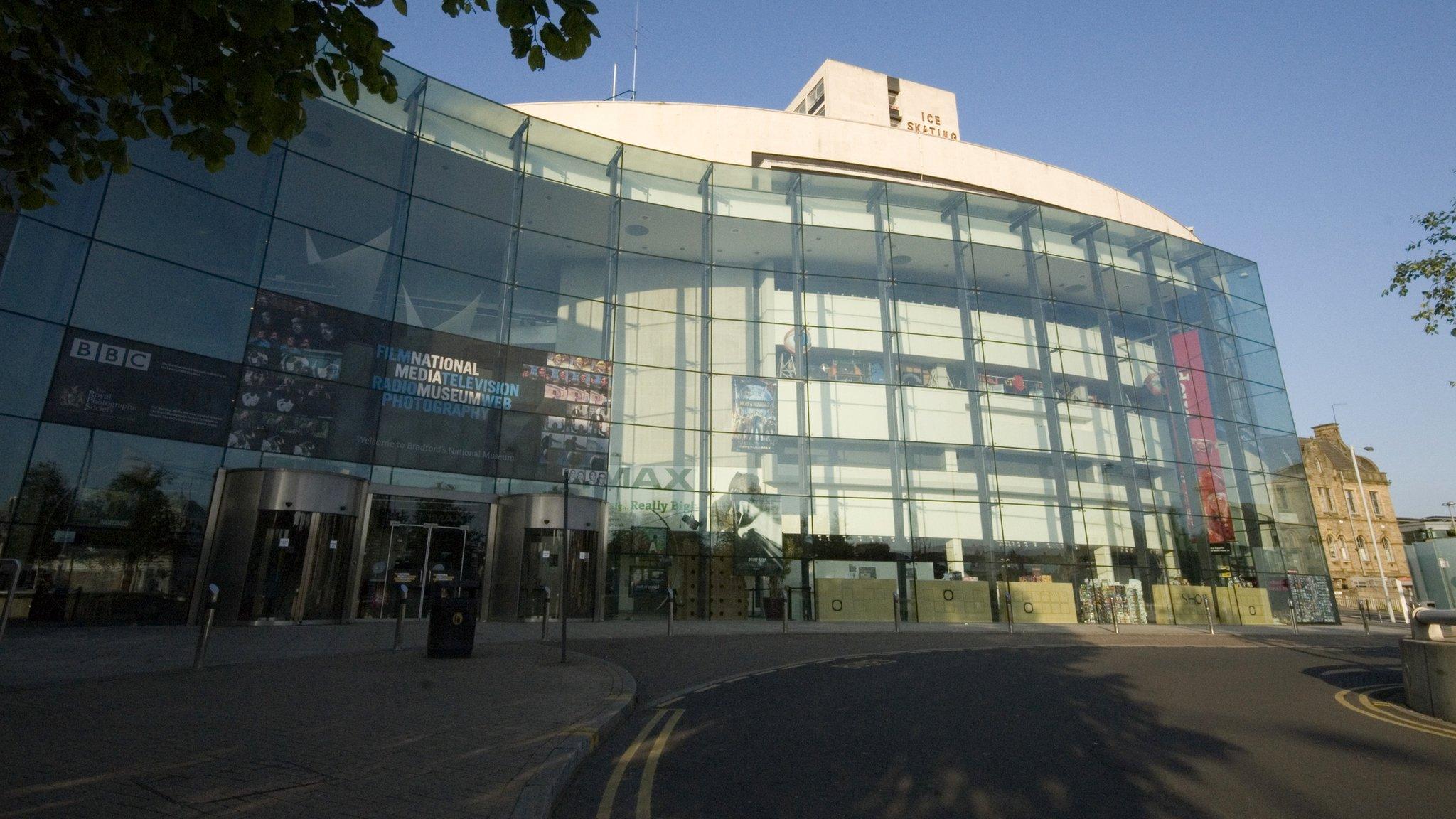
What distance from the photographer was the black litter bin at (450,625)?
1162 cm

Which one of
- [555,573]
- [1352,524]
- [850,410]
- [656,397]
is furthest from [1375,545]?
[555,573]

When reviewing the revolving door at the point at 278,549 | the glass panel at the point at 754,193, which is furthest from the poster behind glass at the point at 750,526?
the revolving door at the point at 278,549

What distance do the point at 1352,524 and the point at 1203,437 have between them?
43839 mm

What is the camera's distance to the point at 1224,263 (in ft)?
118

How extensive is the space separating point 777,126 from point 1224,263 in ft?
74.5

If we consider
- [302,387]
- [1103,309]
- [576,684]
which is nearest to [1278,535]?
[1103,309]

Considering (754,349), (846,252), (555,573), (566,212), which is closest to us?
(555,573)

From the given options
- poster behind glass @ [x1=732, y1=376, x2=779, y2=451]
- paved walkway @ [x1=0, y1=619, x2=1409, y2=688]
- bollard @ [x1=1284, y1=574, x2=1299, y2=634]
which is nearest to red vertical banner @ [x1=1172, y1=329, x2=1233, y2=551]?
bollard @ [x1=1284, y1=574, x2=1299, y2=634]

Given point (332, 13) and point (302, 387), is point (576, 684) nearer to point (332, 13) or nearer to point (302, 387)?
point (332, 13)

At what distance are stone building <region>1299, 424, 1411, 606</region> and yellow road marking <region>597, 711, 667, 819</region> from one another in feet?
232

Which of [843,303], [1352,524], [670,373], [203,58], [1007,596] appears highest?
[843,303]

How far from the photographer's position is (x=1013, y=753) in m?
6.37

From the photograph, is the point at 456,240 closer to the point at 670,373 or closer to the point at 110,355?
the point at 670,373

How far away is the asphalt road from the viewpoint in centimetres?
497
